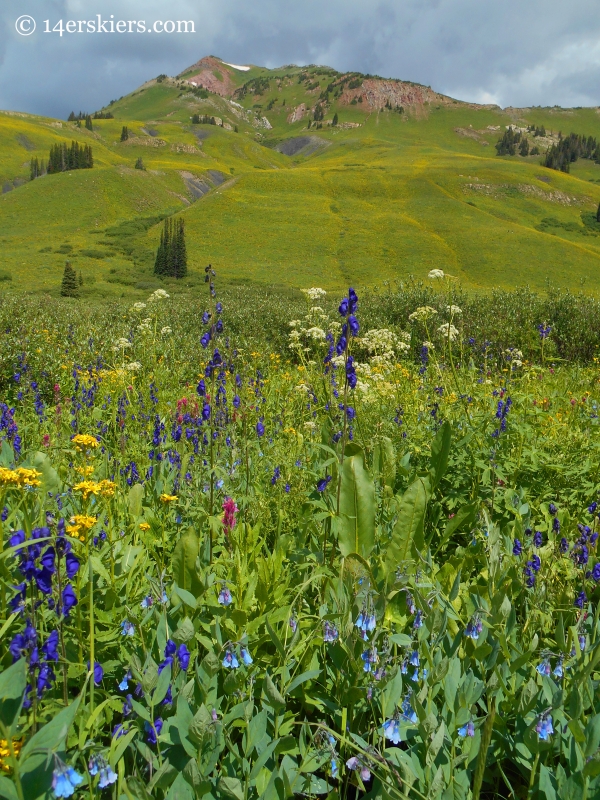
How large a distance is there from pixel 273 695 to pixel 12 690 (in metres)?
0.81

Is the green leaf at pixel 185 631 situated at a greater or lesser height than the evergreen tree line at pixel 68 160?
lesser

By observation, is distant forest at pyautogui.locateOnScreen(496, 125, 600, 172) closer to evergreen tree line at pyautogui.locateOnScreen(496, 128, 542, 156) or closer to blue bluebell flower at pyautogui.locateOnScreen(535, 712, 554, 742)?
evergreen tree line at pyautogui.locateOnScreen(496, 128, 542, 156)

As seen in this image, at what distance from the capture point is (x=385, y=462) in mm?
4164

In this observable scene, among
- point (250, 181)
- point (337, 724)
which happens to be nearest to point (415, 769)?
point (337, 724)

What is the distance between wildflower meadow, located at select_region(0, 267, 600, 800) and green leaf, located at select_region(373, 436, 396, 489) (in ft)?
0.10

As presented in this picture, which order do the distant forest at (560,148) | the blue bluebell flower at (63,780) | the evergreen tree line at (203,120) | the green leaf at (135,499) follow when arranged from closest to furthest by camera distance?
the blue bluebell flower at (63,780) < the green leaf at (135,499) < the distant forest at (560,148) < the evergreen tree line at (203,120)

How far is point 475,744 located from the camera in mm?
1867

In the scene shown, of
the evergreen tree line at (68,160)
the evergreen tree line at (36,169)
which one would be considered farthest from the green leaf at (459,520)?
the evergreen tree line at (36,169)

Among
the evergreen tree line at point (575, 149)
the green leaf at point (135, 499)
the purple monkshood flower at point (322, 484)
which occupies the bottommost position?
the green leaf at point (135, 499)

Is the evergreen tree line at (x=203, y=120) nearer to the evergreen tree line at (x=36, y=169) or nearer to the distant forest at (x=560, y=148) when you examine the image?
the evergreen tree line at (x=36, y=169)

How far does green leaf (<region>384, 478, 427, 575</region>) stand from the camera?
312 cm

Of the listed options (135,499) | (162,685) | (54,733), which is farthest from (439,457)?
(54,733)

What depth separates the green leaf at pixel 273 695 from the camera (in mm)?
1746

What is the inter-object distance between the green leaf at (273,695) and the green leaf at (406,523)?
4.65 ft
